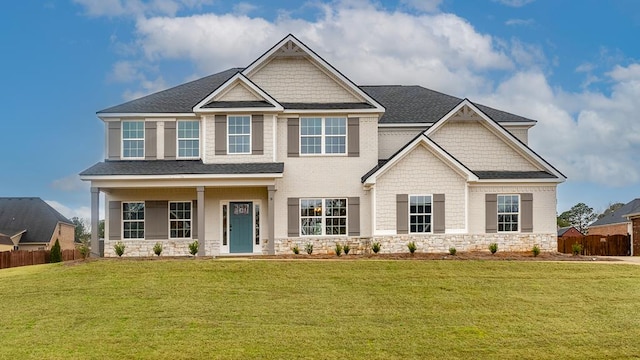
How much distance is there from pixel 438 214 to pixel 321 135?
5691 mm

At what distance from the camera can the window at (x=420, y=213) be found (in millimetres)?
24781

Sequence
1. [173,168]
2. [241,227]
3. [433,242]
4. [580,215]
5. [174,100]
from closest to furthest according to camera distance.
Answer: [173,168] < [433,242] < [241,227] < [174,100] < [580,215]

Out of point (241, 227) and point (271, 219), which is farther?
point (241, 227)

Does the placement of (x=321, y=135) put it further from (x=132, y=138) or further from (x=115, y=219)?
(x=115, y=219)

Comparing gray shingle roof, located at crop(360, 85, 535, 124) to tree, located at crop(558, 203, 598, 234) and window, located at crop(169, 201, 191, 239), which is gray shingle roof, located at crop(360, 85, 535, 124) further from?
tree, located at crop(558, 203, 598, 234)

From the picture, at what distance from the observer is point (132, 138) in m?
26.1

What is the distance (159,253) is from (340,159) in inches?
316

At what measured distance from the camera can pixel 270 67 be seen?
1035 inches

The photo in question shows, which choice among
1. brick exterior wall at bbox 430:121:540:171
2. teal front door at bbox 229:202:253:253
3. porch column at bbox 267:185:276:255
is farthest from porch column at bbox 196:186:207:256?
brick exterior wall at bbox 430:121:540:171

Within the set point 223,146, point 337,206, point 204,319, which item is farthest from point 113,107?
point 204,319

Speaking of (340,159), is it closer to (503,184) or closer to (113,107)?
(503,184)

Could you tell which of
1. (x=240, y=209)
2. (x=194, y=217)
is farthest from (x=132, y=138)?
(x=240, y=209)

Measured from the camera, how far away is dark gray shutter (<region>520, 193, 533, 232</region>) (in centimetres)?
2570

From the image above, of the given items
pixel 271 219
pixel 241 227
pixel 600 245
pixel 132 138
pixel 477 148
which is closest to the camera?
pixel 271 219
